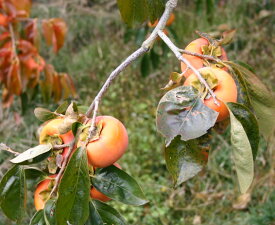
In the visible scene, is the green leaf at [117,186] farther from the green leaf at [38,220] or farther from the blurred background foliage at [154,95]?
the blurred background foliage at [154,95]

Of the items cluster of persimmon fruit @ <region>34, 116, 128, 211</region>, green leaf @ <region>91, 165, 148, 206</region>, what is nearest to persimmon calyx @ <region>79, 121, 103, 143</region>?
cluster of persimmon fruit @ <region>34, 116, 128, 211</region>

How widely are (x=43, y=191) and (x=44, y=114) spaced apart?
15cm

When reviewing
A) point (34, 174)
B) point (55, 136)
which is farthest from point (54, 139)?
point (34, 174)

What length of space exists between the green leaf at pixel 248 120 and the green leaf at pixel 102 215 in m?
0.30

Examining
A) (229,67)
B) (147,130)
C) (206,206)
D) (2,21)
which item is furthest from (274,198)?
(229,67)

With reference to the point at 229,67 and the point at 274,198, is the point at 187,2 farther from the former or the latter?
the point at 229,67

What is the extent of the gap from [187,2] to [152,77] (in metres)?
1.07

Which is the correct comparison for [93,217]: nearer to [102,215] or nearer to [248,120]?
[102,215]

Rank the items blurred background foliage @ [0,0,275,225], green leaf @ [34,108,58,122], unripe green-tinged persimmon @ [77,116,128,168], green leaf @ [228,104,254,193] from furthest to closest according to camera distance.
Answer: blurred background foliage @ [0,0,275,225] → green leaf @ [34,108,58,122] → unripe green-tinged persimmon @ [77,116,128,168] → green leaf @ [228,104,254,193]

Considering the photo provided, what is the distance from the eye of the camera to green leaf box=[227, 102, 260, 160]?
2.41ft

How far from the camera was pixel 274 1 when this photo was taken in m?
3.66

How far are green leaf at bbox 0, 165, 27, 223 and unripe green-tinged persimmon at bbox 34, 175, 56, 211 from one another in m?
0.03

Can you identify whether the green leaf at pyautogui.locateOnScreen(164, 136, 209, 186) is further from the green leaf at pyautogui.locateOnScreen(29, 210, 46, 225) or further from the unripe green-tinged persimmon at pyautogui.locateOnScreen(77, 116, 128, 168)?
the green leaf at pyautogui.locateOnScreen(29, 210, 46, 225)

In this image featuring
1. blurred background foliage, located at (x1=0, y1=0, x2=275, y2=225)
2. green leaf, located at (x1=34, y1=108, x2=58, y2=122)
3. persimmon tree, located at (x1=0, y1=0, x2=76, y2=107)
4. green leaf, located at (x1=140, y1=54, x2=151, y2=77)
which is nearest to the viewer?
green leaf, located at (x1=34, y1=108, x2=58, y2=122)
